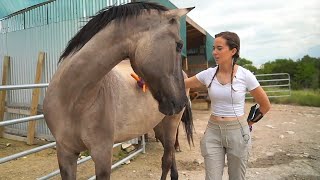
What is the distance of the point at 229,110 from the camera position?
2.32m

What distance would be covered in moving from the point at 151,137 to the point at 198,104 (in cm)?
601

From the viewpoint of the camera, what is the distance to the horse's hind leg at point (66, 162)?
2.22 m

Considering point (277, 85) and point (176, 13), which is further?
point (277, 85)

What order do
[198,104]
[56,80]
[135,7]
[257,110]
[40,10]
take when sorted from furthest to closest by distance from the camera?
[198,104]
[40,10]
[257,110]
[56,80]
[135,7]

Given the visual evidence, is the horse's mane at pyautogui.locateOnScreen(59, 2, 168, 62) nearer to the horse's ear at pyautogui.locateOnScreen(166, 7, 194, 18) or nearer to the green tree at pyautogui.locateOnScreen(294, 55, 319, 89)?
the horse's ear at pyautogui.locateOnScreen(166, 7, 194, 18)

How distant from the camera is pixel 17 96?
659cm

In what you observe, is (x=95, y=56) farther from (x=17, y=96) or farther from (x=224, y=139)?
(x=17, y=96)

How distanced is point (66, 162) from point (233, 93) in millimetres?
1382

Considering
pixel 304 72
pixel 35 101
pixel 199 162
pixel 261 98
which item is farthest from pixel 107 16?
pixel 304 72

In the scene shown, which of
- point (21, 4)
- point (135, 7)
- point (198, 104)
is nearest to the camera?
point (135, 7)

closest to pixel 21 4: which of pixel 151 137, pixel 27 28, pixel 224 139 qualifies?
pixel 27 28

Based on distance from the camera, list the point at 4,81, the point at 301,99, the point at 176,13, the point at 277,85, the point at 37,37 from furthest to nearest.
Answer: the point at 277,85 → the point at 301,99 → the point at 4,81 → the point at 37,37 → the point at 176,13

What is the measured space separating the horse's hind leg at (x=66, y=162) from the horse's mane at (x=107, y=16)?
764mm

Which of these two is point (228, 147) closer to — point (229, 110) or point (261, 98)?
point (229, 110)
